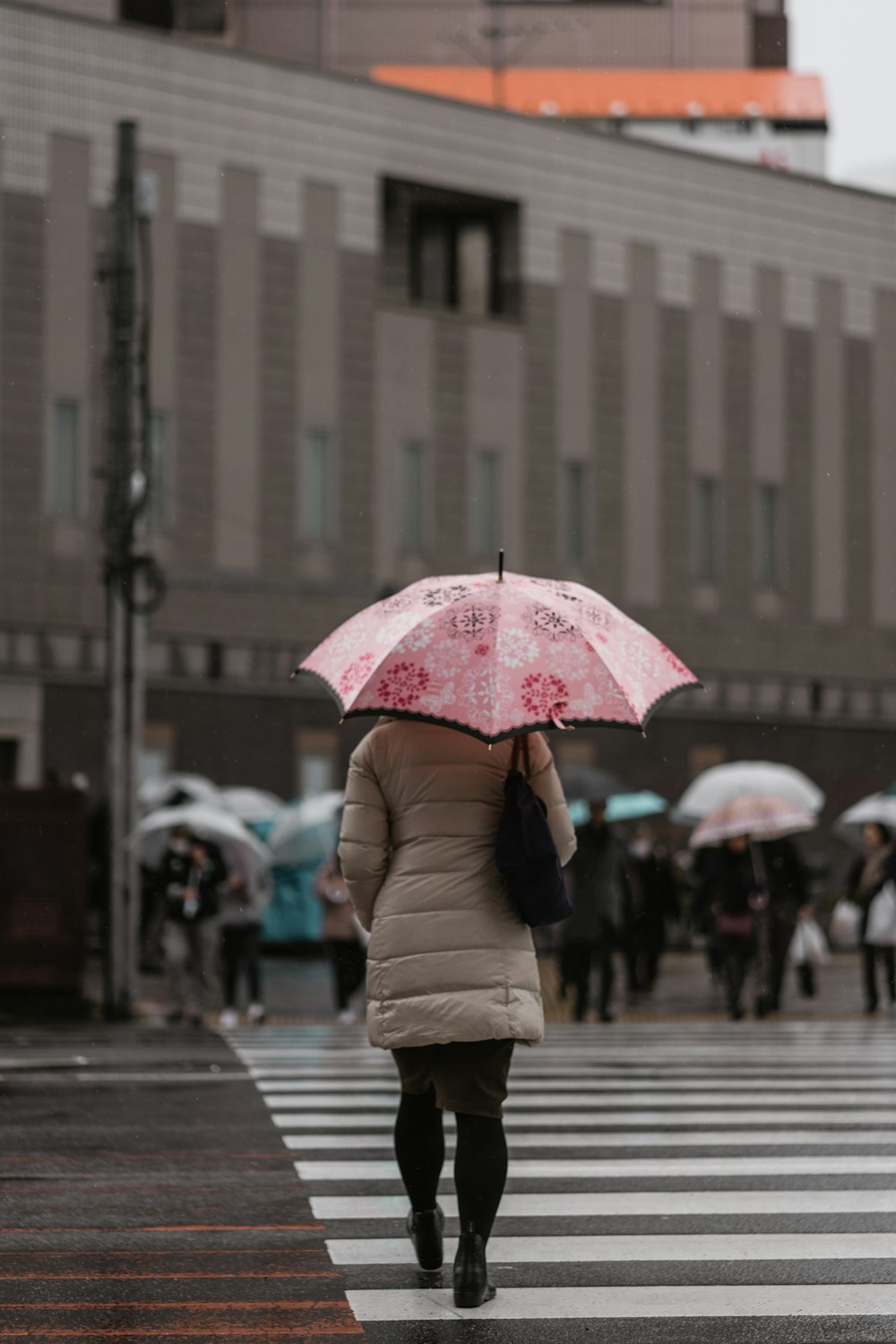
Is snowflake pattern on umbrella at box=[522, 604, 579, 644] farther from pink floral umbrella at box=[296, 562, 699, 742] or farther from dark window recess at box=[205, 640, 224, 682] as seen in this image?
dark window recess at box=[205, 640, 224, 682]

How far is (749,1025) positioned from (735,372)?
88.4 ft

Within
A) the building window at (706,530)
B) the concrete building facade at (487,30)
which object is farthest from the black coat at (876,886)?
the concrete building facade at (487,30)

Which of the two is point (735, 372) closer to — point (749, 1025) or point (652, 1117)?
point (749, 1025)

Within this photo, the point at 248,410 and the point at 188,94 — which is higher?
the point at 188,94

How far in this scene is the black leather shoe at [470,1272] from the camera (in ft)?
19.0

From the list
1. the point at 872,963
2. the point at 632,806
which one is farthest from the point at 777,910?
the point at 632,806

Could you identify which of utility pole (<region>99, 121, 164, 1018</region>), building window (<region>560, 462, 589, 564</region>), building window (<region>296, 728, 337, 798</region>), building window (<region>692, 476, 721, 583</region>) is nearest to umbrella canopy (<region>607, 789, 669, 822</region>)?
building window (<region>296, 728, 337, 798</region>)

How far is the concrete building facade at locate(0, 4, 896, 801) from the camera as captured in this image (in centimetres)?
3459

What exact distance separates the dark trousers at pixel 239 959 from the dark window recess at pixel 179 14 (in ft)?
100

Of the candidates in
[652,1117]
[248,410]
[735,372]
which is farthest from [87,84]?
[652,1117]

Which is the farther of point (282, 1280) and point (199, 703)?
point (199, 703)

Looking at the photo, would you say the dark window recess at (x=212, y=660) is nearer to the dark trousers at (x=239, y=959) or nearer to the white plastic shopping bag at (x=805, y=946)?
the white plastic shopping bag at (x=805, y=946)

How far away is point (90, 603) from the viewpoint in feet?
113

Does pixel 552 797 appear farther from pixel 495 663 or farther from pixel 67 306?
pixel 67 306
